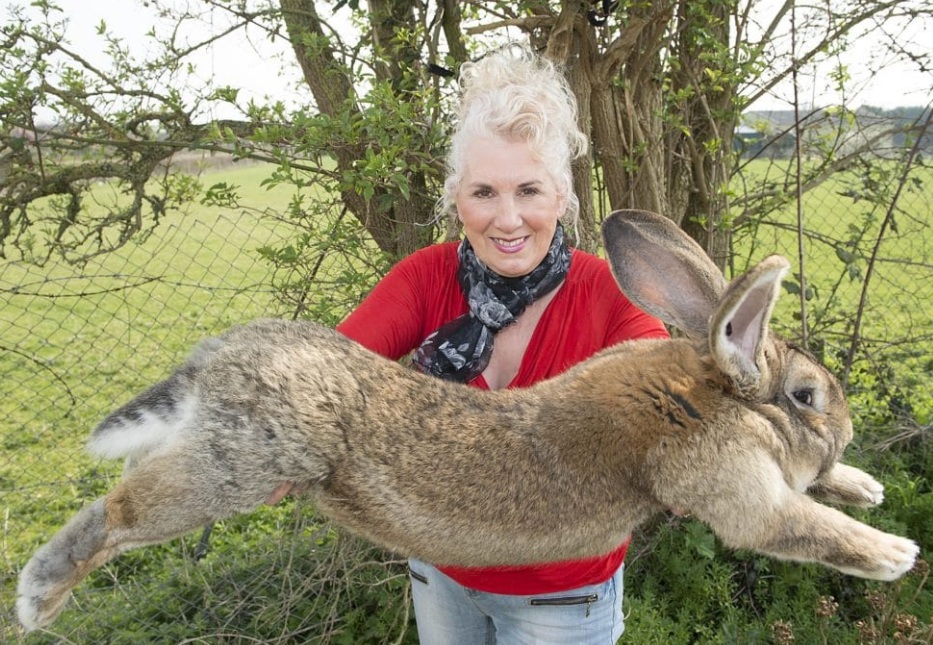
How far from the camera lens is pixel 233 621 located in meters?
3.93

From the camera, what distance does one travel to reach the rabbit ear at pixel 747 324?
1.87 m

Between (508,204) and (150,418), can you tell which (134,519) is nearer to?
(150,418)

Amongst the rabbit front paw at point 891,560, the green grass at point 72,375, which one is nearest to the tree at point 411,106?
the green grass at point 72,375

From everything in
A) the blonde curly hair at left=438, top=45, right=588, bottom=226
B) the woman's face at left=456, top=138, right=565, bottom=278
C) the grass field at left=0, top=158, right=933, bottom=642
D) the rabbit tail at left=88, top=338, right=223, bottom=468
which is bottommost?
the grass field at left=0, top=158, right=933, bottom=642

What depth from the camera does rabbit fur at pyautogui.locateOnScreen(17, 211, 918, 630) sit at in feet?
6.70

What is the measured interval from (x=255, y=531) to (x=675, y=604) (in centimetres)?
264

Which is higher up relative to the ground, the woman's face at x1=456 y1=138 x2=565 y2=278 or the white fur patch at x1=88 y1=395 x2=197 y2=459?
the woman's face at x1=456 y1=138 x2=565 y2=278

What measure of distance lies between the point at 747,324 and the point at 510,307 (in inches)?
31.8

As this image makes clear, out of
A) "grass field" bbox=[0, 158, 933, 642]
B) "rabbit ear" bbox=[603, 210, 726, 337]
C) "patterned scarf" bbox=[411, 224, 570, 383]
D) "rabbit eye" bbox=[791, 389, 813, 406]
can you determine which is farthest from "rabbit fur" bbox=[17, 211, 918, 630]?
"grass field" bbox=[0, 158, 933, 642]

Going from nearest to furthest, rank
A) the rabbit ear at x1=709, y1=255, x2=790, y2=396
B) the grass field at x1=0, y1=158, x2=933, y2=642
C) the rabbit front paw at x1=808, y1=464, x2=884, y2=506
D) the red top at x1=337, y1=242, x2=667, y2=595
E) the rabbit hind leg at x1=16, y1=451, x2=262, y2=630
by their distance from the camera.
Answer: the rabbit ear at x1=709, y1=255, x2=790, y2=396 < the rabbit hind leg at x1=16, y1=451, x2=262, y2=630 < the red top at x1=337, y1=242, x2=667, y2=595 < the rabbit front paw at x1=808, y1=464, x2=884, y2=506 < the grass field at x1=0, y1=158, x2=933, y2=642

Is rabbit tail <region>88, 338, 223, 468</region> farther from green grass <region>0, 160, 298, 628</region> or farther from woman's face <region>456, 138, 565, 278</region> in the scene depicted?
green grass <region>0, 160, 298, 628</region>

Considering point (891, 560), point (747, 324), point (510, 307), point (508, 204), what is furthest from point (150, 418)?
point (891, 560)

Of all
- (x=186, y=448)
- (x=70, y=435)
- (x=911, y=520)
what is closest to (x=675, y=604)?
(x=911, y=520)

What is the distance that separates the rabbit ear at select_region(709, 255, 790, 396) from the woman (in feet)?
1.33
